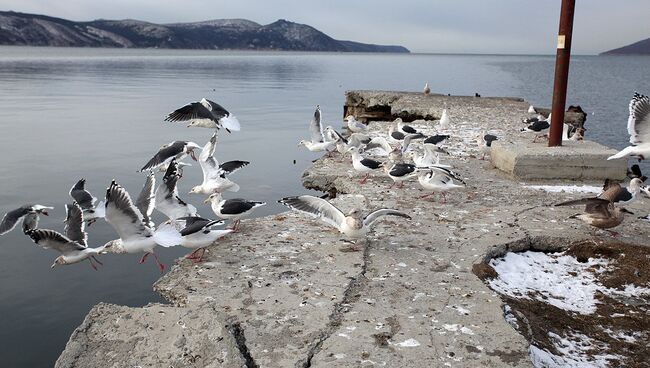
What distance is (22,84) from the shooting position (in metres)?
33.6

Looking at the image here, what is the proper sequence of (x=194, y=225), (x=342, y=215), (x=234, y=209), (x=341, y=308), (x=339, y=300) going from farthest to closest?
(x=234, y=209) < (x=342, y=215) < (x=194, y=225) < (x=339, y=300) < (x=341, y=308)

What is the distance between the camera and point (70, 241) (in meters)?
6.31

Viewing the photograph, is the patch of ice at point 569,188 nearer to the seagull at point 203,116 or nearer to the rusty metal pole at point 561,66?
the rusty metal pole at point 561,66

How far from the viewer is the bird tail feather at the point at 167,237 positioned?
5.97 m

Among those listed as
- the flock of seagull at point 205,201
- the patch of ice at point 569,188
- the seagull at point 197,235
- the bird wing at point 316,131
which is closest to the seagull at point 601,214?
the flock of seagull at point 205,201

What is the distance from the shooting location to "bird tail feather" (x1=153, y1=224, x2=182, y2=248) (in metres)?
5.97

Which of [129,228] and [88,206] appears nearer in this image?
→ [129,228]

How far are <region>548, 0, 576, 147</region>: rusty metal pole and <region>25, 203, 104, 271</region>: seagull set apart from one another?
26.7 ft

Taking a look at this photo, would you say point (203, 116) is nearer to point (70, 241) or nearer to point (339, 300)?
point (70, 241)

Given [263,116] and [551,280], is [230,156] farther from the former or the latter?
[551,280]

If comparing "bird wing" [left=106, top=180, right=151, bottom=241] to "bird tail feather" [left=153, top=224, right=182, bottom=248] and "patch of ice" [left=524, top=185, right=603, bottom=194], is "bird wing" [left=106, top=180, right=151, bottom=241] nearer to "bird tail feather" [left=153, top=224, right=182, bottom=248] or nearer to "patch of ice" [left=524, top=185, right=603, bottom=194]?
"bird tail feather" [left=153, top=224, right=182, bottom=248]

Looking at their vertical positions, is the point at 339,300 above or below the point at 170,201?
below

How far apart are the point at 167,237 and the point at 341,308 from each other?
7.11 feet

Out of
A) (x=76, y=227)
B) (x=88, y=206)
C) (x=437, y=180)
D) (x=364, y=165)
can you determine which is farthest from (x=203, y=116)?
(x=437, y=180)
